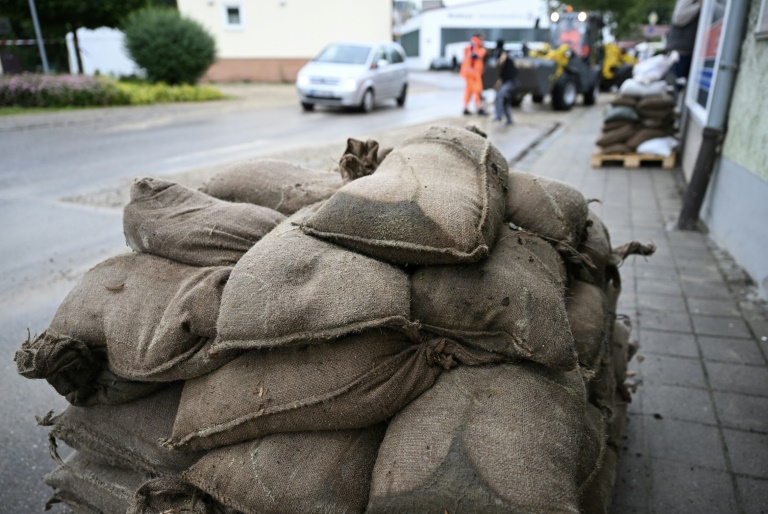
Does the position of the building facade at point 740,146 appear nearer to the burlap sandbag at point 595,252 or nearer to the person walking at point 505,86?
the burlap sandbag at point 595,252

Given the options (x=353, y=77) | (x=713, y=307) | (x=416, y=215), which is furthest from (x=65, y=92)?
(x=416, y=215)

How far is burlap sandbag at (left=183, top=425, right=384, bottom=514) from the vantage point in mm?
1438

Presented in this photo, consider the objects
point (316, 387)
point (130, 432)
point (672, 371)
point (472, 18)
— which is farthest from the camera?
point (472, 18)

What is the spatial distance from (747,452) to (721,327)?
4.37 ft

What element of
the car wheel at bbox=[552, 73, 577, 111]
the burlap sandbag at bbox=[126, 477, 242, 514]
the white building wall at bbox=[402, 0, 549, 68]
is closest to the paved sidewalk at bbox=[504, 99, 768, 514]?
the burlap sandbag at bbox=[126, 477, 242, 514]

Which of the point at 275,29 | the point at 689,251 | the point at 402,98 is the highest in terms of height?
the point at 275,29

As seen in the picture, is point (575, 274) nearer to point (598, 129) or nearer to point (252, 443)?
point (252, 443)

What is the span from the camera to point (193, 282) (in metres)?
1.79

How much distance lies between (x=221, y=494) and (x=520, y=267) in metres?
1.08

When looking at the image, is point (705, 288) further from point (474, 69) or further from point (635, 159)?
point (474, 69)

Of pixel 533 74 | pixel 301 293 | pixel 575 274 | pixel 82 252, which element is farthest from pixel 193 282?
pixel 533 74

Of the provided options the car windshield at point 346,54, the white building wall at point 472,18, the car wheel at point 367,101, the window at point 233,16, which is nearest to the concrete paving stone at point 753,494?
the car wheel at point 367,101

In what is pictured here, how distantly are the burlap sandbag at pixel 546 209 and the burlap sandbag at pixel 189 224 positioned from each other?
921 mm

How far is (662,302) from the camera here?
406 cm
